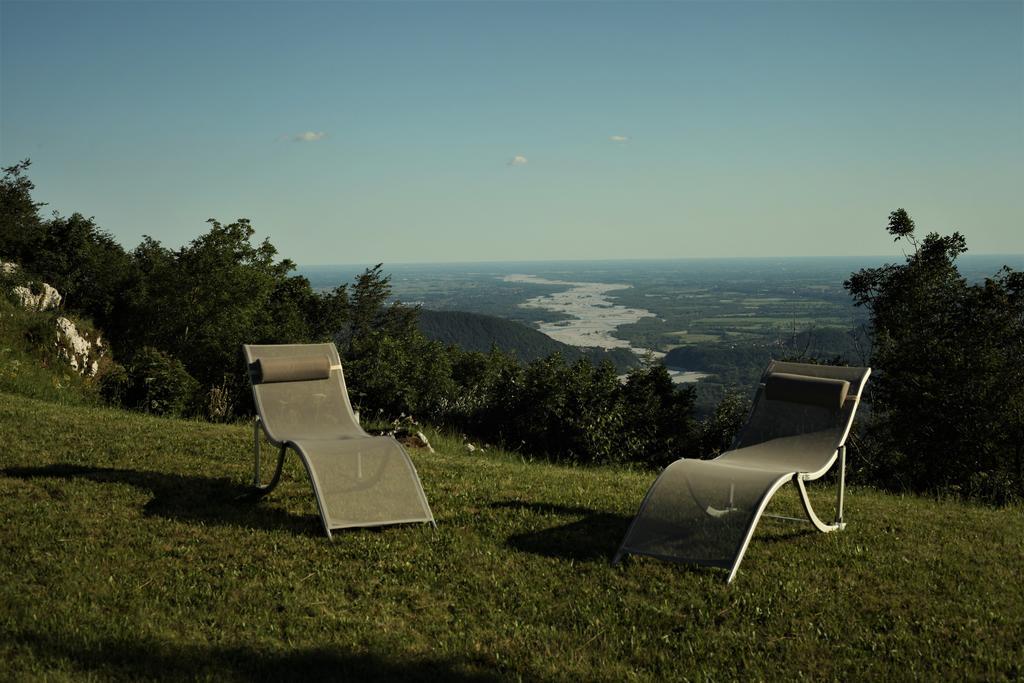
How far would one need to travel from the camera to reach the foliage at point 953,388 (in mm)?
21484

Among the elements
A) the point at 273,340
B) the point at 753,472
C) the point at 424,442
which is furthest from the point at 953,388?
the point at 273,340

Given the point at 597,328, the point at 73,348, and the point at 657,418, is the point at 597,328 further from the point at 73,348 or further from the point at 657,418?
the point at 73,348

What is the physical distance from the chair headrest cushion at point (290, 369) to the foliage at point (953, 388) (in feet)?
57.1

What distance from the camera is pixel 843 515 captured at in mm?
6504

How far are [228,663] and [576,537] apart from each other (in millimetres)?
2640

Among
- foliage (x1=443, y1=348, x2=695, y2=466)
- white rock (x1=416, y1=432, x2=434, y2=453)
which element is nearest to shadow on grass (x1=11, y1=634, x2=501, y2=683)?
white rock (x1=416, y1=432, x2=434, y2=453)

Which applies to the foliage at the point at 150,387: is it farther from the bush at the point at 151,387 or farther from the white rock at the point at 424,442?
the white rock at the point at 424,442

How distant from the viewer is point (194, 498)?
636 centimetres

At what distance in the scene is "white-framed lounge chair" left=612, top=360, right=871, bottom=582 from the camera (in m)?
4.99

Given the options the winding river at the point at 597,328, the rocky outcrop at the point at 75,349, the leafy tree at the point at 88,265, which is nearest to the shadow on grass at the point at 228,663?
the rocky outcrop at the point at 75,349

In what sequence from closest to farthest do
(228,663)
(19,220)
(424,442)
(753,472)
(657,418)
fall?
1. (228,663)
2. (753,472)
3. (424,442)
4. (657,418)
5. (19,220)

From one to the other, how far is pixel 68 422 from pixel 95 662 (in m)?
6.26

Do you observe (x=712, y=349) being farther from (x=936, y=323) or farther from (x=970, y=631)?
(x=970, y=631)

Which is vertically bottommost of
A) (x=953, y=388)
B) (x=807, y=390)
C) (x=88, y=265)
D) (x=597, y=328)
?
(x=597, y=328)
